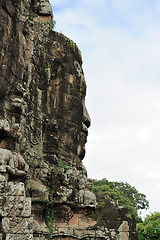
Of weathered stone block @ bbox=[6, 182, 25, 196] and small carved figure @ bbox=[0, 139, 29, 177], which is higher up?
small carved figure @ bbox=[0, 139, 29, 177]

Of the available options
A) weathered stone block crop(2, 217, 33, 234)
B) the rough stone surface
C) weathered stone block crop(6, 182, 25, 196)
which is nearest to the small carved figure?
the rough stone surface

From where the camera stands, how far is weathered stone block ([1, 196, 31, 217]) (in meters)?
8.62

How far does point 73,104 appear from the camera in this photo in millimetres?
15047

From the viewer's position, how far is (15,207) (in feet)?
28.8

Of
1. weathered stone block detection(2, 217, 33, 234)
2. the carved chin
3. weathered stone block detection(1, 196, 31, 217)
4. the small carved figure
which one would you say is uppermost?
the carved chin

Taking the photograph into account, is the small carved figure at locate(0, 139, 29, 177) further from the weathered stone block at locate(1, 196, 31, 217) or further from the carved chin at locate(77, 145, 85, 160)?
the carved chin at locate(77, 145, 85, 160)

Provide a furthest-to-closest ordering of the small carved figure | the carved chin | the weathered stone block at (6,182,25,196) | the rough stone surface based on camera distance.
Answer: the carved chin
the rough stone surface
the small carved figure
the weathered stone block at (6,182,25,196)

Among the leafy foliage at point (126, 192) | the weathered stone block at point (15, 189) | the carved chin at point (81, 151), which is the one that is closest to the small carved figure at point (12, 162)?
the weathered stone block at point (15, 189)

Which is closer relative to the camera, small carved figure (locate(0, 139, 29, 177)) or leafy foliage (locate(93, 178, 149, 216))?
small carved figure (locate(0, 139, 29, 177))

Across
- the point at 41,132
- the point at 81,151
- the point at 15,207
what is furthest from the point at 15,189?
the point at 81,151

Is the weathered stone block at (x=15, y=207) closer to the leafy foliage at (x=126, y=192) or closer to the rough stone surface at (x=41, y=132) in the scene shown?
the rough stone surface at (x=41, y=132)

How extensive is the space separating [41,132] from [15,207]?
4.93m

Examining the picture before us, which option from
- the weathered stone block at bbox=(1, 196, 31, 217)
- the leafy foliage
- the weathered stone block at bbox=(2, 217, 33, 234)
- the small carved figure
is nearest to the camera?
the weathered stone block at bbox=(2, 217, 33, 234)

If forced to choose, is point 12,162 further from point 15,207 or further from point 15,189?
point 15,207
